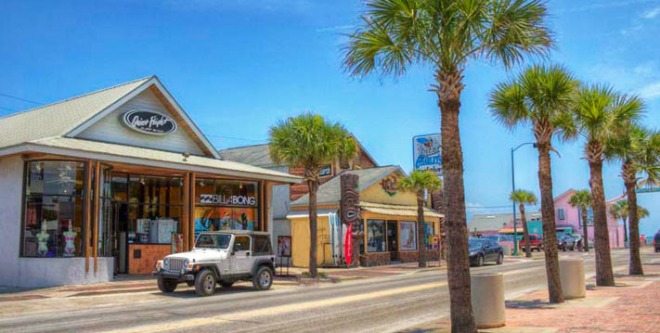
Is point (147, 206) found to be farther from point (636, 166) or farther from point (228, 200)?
point (636, 166)

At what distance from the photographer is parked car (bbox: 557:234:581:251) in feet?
195

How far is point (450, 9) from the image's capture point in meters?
9.14

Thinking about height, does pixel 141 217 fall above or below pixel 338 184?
below

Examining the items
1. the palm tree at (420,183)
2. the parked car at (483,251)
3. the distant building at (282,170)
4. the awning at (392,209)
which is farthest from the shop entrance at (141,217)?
the parked car at (483,251)

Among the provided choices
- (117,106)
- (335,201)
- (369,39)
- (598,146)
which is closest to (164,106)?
(117,106)

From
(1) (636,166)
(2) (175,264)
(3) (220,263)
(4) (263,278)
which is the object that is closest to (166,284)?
(2) (175,264)

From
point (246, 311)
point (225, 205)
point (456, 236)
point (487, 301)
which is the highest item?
point (225, 205)

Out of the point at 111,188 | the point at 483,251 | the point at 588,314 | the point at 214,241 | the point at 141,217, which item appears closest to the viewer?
the point at 588,314

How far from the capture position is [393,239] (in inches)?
1501

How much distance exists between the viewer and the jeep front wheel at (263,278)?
67.5 ft

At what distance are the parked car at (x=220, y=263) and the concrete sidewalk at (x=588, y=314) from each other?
8340mm

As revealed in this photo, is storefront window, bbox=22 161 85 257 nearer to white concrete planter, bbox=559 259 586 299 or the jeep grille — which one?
the jeep grille

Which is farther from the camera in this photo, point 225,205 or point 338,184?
point 338,184

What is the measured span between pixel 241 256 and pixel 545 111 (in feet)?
33.4
